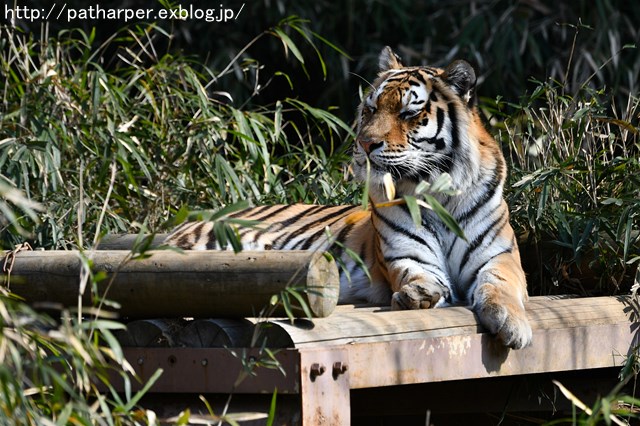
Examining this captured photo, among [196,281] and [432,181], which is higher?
[432,181]

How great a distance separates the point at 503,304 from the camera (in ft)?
11.4

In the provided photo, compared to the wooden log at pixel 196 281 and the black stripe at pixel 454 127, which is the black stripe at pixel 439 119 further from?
the wooden log at pixel 196 281

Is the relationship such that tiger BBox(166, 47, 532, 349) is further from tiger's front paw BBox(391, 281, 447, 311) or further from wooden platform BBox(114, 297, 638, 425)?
wooden platform BBox(114, 297, 638, 425)

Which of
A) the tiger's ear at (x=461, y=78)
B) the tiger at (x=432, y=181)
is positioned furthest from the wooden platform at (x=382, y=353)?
the tiger's ear at (x=461, y=78)

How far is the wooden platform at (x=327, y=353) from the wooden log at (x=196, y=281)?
0.06 feet

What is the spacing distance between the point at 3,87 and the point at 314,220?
59.2 inches

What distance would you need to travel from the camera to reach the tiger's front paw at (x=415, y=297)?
11.9 ft

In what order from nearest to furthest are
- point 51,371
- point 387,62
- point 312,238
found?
point 51,371 → point 387,62 → point 312,238

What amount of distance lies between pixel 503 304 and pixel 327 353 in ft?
2.51

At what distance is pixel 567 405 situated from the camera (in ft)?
13.3

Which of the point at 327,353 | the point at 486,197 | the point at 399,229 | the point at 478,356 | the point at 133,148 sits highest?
the point at 133,148

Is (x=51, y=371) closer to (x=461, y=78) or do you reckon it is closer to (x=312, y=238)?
(x=461, y=78)

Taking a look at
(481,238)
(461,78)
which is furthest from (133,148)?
(481,238)

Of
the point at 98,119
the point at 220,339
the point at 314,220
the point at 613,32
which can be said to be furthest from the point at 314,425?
the point at 613,32
